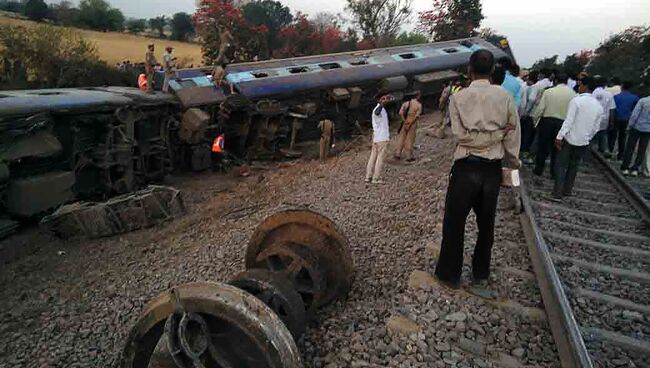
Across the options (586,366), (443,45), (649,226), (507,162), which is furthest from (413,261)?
(443,45)

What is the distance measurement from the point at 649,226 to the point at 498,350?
3811 mm

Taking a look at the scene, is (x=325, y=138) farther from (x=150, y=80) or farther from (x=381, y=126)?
(x=150, y=80)

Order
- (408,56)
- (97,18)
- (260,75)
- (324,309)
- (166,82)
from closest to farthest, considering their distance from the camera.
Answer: (324,309) < (166,82) < (260,75) < (408,56) < (97,18)

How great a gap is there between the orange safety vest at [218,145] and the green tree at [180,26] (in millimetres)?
30396

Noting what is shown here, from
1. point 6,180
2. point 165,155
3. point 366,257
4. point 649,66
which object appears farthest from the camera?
point 649,66

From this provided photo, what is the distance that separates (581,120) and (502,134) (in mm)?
3632

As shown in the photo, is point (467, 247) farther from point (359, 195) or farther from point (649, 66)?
point (649, 66)

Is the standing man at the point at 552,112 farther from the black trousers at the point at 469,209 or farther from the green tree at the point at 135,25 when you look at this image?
the green tree at the point at 135,25

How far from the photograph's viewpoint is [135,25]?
128ft

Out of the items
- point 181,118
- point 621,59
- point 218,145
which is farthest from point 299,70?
point 621,59

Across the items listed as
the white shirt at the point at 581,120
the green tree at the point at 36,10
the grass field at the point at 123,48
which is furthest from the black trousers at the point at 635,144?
the green tree at the point at 36,10

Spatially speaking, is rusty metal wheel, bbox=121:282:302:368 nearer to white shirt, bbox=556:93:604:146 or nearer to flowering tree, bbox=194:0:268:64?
white shirt, bbox=556:93:604:146

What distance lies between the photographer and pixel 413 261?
4.27 metres

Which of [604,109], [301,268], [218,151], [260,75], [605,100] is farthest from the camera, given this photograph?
[260,75]
